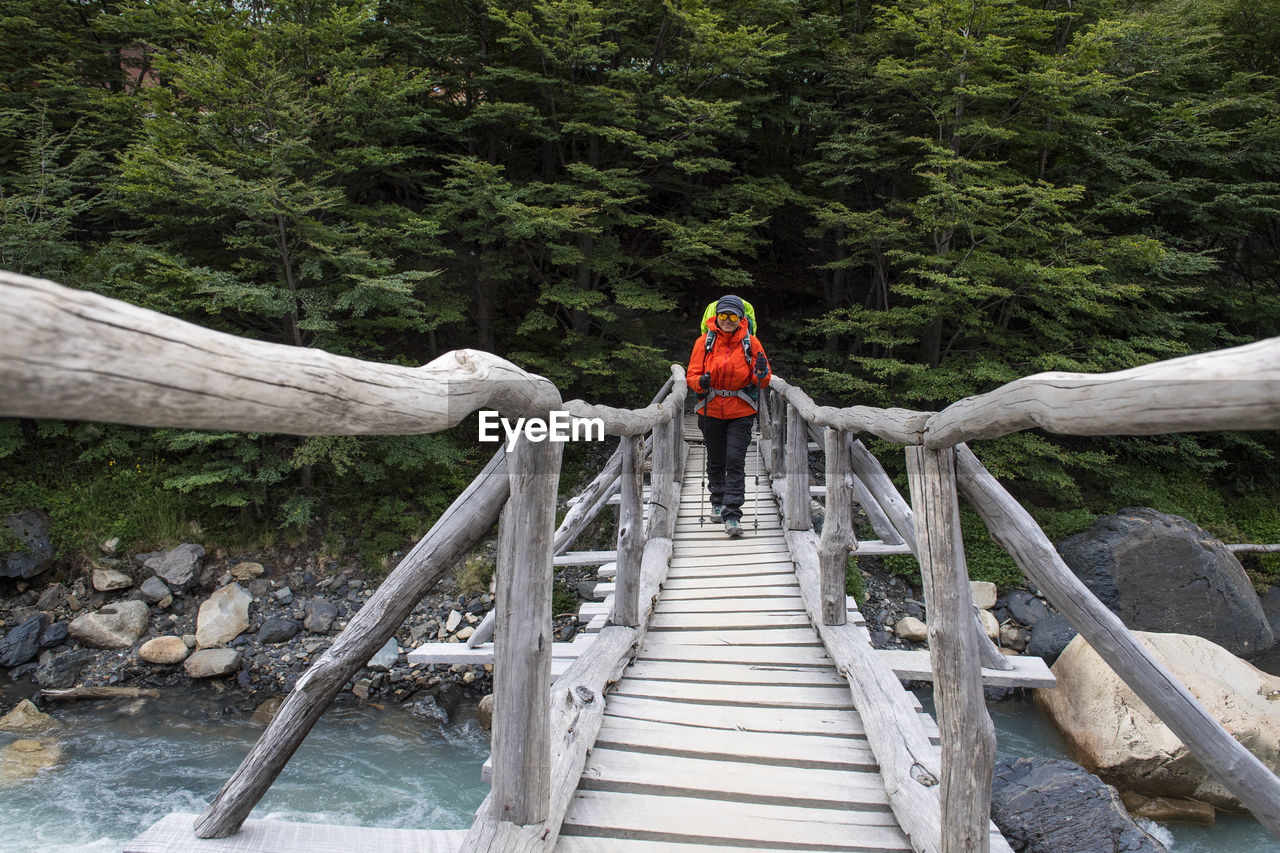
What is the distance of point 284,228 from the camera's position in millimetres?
8578

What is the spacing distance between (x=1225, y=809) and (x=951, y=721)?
6.56m

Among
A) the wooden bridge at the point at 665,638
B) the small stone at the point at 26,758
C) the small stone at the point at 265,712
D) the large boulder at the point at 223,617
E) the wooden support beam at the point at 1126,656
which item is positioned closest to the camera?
the wooden bridge at the point at 665,638

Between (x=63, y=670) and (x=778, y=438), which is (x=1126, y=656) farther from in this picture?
(x=63, y=670)

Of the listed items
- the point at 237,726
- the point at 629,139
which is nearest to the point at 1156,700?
the point at 237,726

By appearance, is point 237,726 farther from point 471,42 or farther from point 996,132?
point 996,132

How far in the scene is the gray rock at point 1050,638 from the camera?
8.77m

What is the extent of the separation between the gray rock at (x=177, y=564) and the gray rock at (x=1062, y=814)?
30.8 ft

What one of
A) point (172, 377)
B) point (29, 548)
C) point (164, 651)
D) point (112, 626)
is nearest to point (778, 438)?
point (172, 377)

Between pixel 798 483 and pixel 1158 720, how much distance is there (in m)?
4.76

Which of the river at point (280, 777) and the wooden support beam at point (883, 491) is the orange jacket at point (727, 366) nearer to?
the wooden support beam at point (883, 491)

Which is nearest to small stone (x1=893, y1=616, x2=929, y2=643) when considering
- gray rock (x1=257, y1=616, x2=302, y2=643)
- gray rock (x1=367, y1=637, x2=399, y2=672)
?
gray rock (x1=367, y1=637, x2=399, y2=672)

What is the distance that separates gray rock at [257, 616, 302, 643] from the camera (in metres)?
8.49

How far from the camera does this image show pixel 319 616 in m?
8.83

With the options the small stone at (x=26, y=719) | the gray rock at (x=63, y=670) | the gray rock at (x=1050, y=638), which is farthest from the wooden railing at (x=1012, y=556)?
the gray rock at (x=63, y=670)
